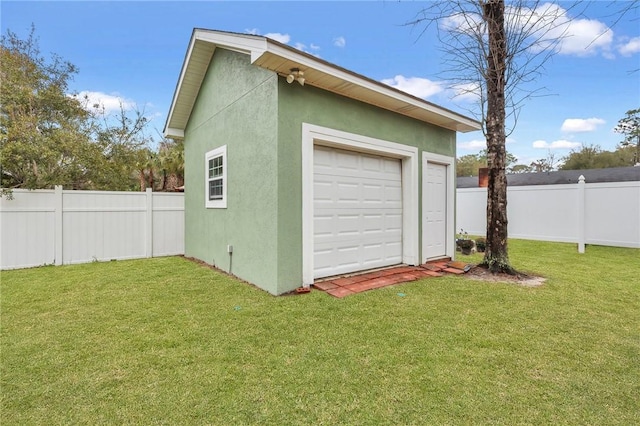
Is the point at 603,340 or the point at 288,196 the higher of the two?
the point at 288,196

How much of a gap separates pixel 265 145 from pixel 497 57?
467 centimetres

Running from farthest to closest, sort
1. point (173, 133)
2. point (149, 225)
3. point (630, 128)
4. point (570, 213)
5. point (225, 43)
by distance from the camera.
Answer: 1. point (630, 128)
2. point (570, 213)
3. point (173, 133)
4. point (149, 225)
5. point (225, 43)

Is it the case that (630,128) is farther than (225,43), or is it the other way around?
→ (630,128)

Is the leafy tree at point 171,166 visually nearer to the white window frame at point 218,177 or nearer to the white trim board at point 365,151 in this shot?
the white window frame at point 218,177

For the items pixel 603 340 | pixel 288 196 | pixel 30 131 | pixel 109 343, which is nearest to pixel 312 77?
pixel 288 196

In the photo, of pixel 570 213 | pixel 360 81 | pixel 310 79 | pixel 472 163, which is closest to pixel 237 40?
pixel 310 79

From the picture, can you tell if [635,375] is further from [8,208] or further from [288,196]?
[8,208]

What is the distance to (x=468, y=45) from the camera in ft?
19.0

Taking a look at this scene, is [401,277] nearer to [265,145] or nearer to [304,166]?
[304,166]

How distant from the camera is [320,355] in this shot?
2.72 m

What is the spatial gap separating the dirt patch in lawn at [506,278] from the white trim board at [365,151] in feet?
3.78

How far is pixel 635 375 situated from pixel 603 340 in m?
0.69

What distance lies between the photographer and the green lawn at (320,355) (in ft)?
6.57

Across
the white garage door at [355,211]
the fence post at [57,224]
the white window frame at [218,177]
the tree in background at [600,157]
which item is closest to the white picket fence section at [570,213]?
the white garage door at [355,211]
